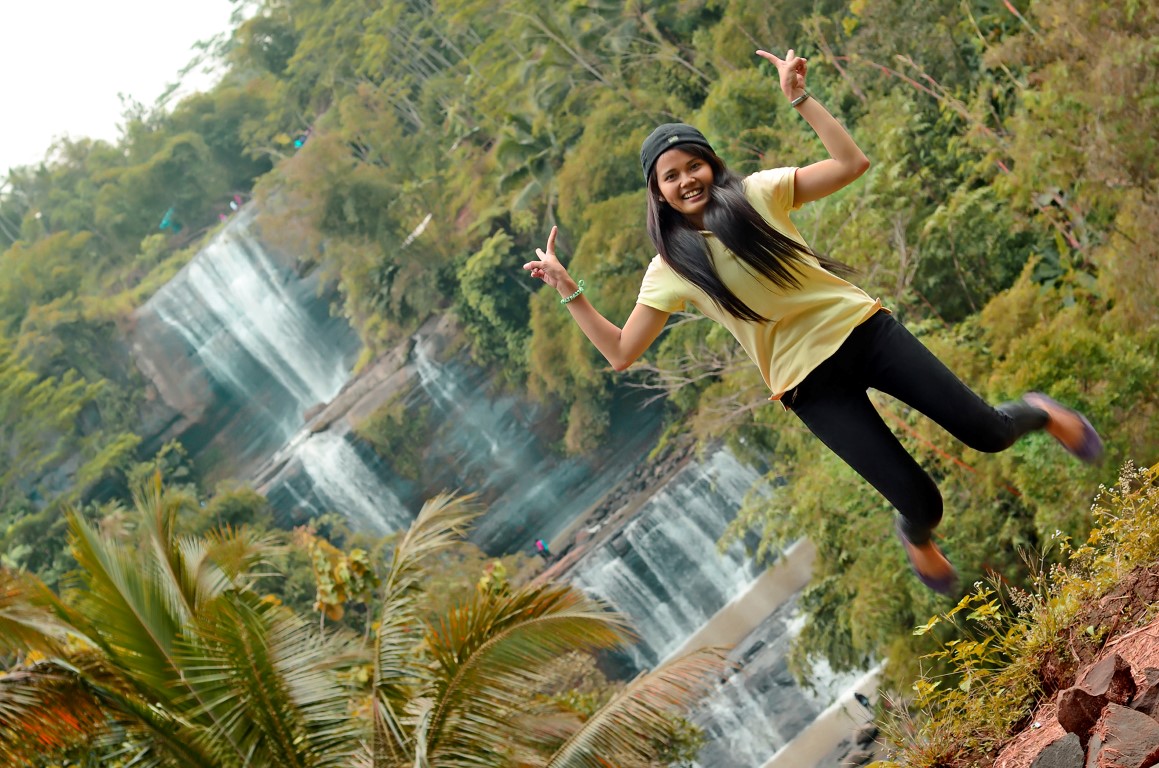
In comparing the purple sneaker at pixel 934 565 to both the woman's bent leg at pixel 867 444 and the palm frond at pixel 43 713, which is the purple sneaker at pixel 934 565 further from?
the palm frond at pixel 43 713

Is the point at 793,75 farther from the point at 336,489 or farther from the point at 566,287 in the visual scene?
the point at 336,489

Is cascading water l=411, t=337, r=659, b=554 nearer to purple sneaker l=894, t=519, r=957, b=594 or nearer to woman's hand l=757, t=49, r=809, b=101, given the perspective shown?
purple sneaker l=894, t=519, r=957, b=594

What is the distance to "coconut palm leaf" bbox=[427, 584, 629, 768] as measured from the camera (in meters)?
4.84

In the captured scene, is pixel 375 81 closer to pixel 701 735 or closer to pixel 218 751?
pixel 701 735

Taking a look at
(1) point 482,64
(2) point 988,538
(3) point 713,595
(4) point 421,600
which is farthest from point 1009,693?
(1) point 482,64

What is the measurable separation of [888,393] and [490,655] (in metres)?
2.53

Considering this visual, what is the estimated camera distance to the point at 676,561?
18688mm

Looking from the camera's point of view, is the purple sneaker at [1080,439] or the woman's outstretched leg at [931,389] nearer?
the woman's outstretched leg at [931,389]

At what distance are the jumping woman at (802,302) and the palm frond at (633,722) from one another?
2.23 meters

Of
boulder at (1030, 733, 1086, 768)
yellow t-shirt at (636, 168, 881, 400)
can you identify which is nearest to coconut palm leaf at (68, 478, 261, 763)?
yellow t-shirt at (636, 168, 881, 400)

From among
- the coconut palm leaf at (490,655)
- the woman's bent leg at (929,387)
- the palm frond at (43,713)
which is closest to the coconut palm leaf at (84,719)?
the palm frond at (43,713)

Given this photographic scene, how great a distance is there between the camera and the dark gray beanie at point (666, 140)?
285 centimetres

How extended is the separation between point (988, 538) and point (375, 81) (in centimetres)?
2802

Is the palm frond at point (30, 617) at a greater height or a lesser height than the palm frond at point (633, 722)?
greater
